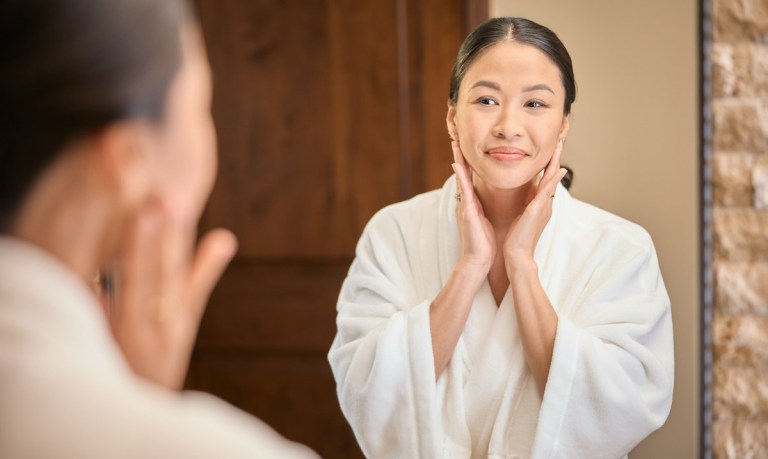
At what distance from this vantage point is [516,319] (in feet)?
3.87

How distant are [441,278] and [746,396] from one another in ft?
1.83

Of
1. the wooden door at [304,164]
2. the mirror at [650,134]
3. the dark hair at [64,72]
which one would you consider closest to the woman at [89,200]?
the dark hair at [64,72]

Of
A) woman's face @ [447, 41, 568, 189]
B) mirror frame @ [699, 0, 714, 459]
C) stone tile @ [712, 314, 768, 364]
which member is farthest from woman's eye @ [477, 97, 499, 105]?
stone tile @ [712, 314, 768, 364]

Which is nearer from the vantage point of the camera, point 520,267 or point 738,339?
point 520,267

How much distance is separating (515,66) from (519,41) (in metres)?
0.04

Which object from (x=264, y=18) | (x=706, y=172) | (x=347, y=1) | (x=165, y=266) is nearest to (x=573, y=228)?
(x=706, y=172)

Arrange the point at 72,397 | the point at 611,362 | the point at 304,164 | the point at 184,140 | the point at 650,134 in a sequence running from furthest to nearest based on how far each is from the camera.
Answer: the point at 304,164
the point at 650,134
the point at 611,362
the point at 184,140
the point at 72,397

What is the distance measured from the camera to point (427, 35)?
190cm

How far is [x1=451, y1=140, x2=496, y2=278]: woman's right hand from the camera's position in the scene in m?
1.18

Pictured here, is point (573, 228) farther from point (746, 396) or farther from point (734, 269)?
point (746, 396)

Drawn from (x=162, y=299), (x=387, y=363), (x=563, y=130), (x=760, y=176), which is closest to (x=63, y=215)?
(x=162, y=299)

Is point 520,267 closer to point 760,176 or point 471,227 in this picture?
point 471,227

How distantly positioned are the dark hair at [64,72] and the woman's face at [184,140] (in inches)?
1.0

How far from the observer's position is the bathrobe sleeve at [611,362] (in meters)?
1.12
